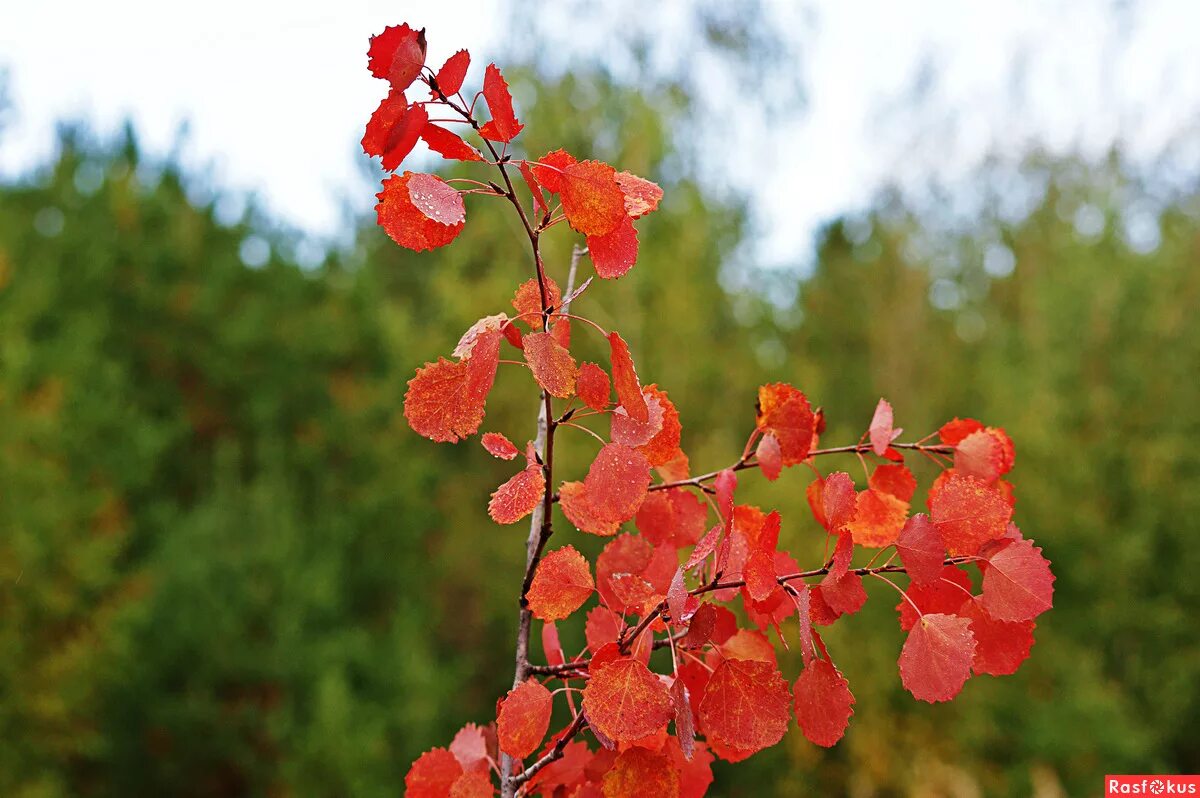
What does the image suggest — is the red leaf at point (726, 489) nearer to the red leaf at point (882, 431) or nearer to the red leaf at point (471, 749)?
Result: the red leaf at point (882, 431)

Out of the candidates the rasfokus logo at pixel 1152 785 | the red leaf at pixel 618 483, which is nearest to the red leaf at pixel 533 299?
the red leaf at pixel 618 483

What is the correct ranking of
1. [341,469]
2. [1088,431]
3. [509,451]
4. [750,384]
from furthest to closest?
1. [341,469]
2. [1088,431]
3. [750,384]
4. [509,451]

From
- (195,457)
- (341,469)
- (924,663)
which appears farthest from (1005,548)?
(195,457)

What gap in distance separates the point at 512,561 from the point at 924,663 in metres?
4.87

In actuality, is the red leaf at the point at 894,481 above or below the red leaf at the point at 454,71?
below

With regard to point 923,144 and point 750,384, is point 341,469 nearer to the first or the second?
point 750,384

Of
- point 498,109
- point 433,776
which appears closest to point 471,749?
point 433,776

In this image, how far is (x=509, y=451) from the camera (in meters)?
0.65

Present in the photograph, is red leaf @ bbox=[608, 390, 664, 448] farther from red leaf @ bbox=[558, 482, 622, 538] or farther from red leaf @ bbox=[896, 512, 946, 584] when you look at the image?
red leaf @ bbox=[896, 512, 946, 584]

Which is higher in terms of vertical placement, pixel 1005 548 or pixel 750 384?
pixel 750 384

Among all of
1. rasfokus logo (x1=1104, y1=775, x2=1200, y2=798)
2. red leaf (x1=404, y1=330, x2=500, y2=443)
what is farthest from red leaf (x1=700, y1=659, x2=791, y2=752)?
rasfokus logo (x1=1104, y1=775, x2=1200, y2=798)

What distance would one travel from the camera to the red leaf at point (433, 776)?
0.69 m

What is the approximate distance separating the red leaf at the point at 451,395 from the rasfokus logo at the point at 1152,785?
86 centimetres

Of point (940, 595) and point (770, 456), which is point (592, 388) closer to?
point (770, 456)
